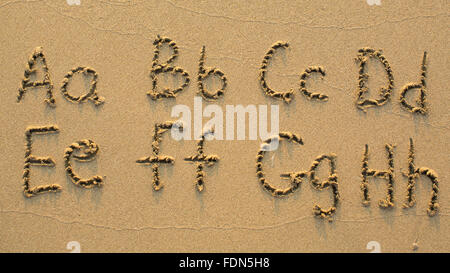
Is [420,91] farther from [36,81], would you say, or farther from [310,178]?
[36,81]

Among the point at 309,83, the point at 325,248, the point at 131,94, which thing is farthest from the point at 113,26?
the point at 325,248

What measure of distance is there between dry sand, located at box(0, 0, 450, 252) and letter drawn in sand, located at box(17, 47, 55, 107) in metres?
0.01

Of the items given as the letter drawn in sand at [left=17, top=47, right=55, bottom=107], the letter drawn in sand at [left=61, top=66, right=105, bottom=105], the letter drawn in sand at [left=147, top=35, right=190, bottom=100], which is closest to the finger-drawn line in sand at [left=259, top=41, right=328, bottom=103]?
the letter drawn in sand at [left=147, top=35, right=190, bottom=100]

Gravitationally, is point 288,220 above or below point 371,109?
below

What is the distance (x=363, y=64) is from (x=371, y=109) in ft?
0.40

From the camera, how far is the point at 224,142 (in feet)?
3.05

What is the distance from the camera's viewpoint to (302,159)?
0.93m

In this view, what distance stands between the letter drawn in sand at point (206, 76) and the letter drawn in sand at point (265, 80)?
0.33 ft

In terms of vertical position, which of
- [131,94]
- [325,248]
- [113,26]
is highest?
[113,26]

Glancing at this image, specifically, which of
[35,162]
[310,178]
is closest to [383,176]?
[310,178]

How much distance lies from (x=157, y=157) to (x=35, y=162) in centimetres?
32

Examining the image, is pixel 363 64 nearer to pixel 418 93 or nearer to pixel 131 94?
pixel 418 93

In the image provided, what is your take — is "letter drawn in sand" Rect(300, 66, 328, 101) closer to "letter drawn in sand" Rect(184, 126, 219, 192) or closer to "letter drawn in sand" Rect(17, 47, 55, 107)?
"letter drawn in sand" Rect(184, 126, 219, 192)

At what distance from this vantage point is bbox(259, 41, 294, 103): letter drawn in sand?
3.06ft
